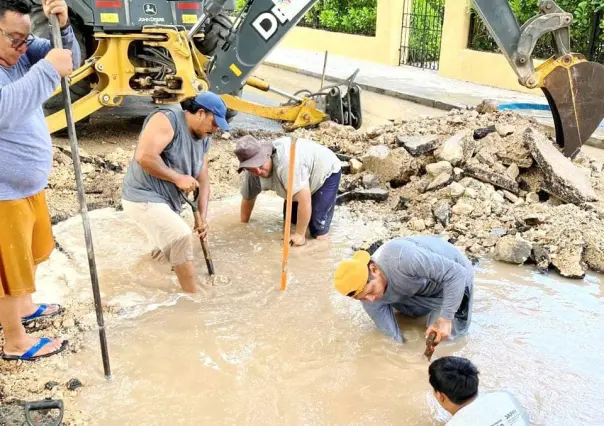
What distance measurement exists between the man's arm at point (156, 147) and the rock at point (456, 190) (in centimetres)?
278

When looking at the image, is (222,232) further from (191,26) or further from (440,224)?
(191,26)

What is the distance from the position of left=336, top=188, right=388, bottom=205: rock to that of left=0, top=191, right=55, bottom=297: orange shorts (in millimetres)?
3282

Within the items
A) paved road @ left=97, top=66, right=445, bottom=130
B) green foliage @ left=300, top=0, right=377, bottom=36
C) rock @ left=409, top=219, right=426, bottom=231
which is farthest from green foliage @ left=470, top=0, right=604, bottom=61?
rock @ left=409, top=219, right=426, bottom=231

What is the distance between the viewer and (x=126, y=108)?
31.7 ft

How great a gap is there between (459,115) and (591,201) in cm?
210

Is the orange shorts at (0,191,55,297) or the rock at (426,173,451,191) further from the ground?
the orange shorts at (0,191,55,297)

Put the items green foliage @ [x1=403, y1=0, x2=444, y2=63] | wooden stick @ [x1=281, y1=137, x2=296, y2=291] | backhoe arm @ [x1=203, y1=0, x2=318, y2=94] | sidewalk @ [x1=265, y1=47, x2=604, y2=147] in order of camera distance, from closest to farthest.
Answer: wooden stick @ [x1=281, y1=137, x2=296, y2=291], backhoe arm @ [x1=203, y1=0, x2=318, y2=94], sidewalk @ [x1=265, y1=47, x2=604, y2=147], green foliage @ [x1=403, y1=0, x2=444, y2=63]

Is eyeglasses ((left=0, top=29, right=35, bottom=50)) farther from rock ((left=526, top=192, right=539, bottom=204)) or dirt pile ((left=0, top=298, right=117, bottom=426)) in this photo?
rock ((left=526, top=192, right=539, bottom=204))

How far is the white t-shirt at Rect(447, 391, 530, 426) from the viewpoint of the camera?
8.56 ft

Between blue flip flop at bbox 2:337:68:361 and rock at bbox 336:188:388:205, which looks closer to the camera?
blue flip flop at bbox 2:337:68:361

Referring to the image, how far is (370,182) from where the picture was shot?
6.23m

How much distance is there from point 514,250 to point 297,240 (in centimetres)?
174

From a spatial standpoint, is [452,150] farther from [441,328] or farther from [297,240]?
[441,328]

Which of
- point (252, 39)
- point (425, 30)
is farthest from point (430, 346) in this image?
point (425, 30)
